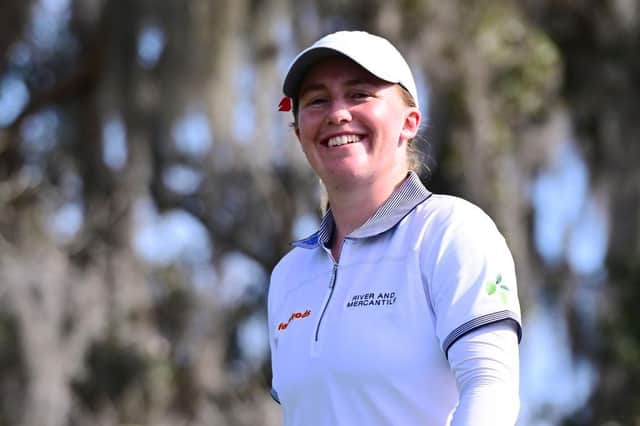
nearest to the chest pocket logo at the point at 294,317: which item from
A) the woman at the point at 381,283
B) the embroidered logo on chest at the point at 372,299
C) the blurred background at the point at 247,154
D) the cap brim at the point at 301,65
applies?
the woman at the point at 381,283

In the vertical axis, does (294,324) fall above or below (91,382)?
above

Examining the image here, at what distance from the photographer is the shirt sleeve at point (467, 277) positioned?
6.53 feet

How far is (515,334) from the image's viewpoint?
2008 mm

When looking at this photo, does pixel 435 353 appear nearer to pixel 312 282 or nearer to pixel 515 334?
pixel 515 334

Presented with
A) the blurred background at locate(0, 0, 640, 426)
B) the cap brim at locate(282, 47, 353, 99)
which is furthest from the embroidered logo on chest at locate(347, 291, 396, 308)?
the blurred background at locate(0, 0, 640, 426)

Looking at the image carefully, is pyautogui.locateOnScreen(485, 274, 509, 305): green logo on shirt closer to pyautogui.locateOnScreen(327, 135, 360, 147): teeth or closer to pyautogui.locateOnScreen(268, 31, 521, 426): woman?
pyautogui.locateOnScreen(268, 31, 521, 426): woman

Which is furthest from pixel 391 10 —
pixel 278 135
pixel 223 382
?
pixel 223 382

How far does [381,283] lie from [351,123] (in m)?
0.26

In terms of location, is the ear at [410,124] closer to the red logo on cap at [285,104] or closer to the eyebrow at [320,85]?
the eyebrow at [320,85]

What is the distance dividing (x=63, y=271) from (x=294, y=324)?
8.48 metres

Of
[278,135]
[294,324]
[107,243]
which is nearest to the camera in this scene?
[294,324]

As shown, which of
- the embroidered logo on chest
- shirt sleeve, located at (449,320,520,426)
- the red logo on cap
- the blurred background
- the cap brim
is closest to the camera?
shirt sleeve, located at (449,320,520,426)

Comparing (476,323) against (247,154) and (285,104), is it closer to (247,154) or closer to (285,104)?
(285,104)

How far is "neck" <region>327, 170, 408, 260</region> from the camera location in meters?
2.23
